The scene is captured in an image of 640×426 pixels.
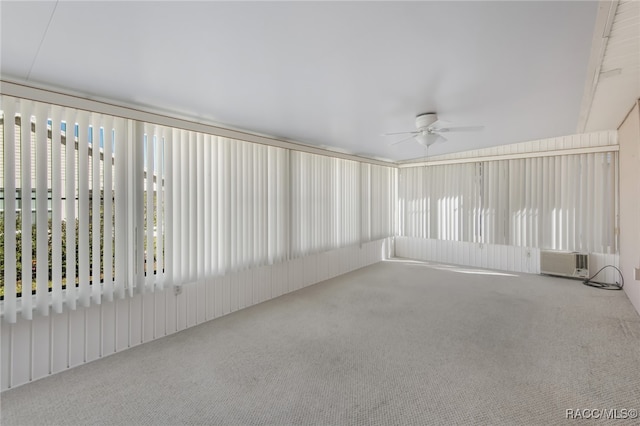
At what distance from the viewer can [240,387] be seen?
7.21 feet

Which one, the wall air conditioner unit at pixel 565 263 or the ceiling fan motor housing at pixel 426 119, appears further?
the wall air conditioner unit at pixel 565 263

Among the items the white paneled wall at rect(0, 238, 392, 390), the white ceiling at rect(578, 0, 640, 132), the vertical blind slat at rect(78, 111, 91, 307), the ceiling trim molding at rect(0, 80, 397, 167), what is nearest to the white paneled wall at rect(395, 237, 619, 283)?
the white ceiling at rect(578, 0, 640, 132)

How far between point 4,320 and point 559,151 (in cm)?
739

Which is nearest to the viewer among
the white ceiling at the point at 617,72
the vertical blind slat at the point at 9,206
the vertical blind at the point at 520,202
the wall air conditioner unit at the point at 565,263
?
the white ceiling at the point at 617,72

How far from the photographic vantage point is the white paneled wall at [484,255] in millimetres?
4879

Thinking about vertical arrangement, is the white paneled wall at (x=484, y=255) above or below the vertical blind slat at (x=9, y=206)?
below

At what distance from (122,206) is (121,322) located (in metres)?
1.11

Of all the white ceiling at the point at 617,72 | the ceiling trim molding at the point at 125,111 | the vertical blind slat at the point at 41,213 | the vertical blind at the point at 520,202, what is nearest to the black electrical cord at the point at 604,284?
the vertical blind at the point at 520,202

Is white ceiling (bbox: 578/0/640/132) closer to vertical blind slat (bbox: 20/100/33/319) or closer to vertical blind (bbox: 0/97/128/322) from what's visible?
vertical blind (bbox: 0/97/128/322)

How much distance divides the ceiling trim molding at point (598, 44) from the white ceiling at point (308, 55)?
0.05 metres

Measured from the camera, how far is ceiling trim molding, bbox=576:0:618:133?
1.49 metres

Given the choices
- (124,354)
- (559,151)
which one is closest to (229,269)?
(124,354)

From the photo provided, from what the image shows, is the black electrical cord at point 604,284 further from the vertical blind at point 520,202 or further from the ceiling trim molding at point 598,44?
the ceiling trim molding at point 598,44

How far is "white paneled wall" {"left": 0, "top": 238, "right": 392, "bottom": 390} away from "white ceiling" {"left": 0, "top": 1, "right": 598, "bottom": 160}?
191 centimetres
